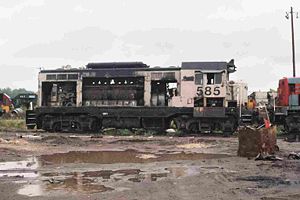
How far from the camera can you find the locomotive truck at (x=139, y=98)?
85.6 feet

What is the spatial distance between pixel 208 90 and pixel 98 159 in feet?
46.1

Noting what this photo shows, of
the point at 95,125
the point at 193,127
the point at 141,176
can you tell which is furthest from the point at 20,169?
the point at 95,125

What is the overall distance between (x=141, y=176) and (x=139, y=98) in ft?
57.4

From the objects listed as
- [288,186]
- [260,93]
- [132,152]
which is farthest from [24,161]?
[260,93]

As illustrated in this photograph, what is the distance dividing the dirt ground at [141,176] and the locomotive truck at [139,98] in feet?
35.6

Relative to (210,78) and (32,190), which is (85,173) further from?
(210,78)

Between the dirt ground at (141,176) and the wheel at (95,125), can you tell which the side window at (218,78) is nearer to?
the wheel at (95,125)

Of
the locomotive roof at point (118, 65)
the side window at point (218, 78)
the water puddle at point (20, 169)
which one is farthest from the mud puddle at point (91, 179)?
the locomotive roof at point (118, 65)

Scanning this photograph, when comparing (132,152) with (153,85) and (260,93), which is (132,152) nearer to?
(153,85)

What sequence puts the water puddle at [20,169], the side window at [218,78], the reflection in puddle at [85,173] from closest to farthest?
1. the reflection in puddle at [85,173]
2. the water puddle at [20,169]
3. the side window at [218,78]

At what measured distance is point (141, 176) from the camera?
32.5 ft

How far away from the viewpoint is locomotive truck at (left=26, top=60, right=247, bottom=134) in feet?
85.6

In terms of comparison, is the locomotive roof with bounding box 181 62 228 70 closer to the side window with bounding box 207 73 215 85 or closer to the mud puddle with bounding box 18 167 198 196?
the side window with bounding box 207 73 215 85

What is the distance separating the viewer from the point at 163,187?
8.39m
